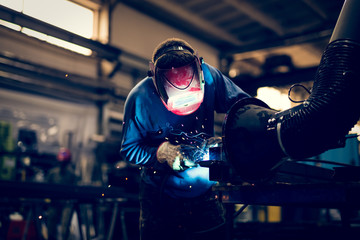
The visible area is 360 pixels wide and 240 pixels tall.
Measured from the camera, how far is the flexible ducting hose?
142cm

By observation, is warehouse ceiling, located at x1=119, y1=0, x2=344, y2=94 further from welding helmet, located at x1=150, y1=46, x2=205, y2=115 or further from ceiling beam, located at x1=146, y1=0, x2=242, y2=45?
welding helmet, located at x1=150, y1=46, x2=205, y2=115

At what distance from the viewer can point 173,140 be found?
2156mm

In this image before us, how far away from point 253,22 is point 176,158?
875cm

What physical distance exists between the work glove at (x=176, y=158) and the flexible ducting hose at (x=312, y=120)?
1.07ft

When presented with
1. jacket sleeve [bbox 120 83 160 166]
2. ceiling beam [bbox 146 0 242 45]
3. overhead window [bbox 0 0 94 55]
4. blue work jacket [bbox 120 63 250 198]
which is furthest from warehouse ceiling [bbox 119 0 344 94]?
jacket sleeve [bbox 120 83 160 166]

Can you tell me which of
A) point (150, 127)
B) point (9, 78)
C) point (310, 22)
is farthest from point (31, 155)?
point (310, 22)

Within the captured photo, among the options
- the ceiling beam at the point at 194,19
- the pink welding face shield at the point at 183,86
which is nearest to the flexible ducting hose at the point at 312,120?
the pink welding face shield at the point at 183,86

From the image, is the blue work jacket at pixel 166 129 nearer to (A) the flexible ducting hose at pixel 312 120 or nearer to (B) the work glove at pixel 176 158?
(B) the work glove at pixel 176 158

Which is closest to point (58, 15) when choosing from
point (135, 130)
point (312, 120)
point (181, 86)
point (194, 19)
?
point (194, 19)

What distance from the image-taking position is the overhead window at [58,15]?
5816 millimetres

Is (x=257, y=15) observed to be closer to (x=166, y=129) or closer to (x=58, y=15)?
(x=58, y=15)

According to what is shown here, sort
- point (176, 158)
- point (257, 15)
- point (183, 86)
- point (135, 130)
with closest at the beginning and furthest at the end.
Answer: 1. point (176, 158)
2. point (183, 86)
3. point (135, 130)
4. point (257, 15)

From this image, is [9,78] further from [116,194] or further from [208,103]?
[208,103]

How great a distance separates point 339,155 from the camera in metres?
Answer: 3.86
